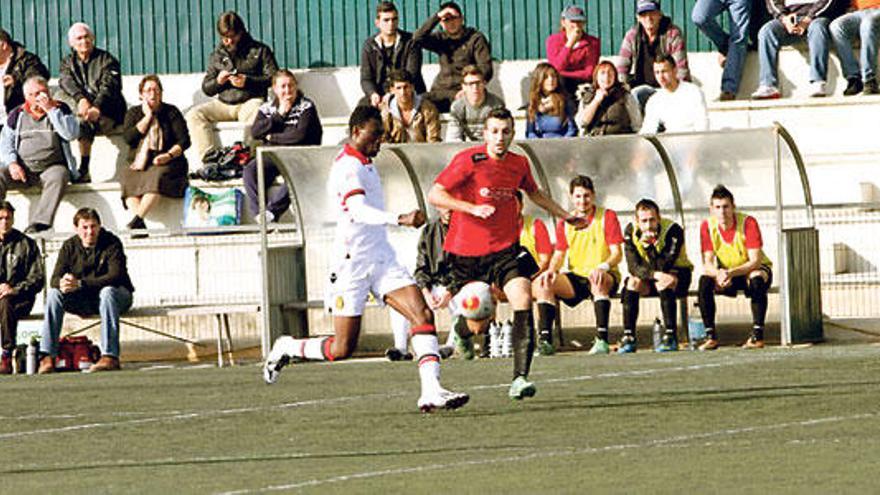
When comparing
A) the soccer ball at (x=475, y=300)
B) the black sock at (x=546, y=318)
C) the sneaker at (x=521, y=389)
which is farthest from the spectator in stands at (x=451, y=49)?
the sneaker at (x=521, y=389)

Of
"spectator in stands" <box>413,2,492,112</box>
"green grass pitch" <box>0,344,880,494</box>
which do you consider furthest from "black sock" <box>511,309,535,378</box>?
"spectator in stands" <box>413,2,492,112</box>

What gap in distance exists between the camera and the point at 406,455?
11.6 m

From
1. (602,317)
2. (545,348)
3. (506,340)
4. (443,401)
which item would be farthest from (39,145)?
(443,401)

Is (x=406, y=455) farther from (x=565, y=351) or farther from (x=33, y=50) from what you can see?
(x=33, y=50)

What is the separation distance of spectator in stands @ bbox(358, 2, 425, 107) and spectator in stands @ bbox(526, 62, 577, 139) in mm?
1822

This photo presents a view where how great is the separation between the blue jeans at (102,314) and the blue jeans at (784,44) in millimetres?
7325

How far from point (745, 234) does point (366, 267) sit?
6676 mm

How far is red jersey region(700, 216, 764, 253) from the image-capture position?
20.5 metres

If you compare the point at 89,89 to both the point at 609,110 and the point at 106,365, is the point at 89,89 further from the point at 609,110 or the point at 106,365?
the point at 609,110

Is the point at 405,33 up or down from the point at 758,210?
up

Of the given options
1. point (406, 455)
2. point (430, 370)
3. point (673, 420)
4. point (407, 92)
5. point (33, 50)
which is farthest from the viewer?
point (33, 50)

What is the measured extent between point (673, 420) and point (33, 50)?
15.9 metres

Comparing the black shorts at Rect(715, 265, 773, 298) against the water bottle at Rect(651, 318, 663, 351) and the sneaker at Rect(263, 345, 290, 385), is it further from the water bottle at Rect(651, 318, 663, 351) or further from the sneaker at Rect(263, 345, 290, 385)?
A: the sneaker at Rect(263, 345, 290, 385)

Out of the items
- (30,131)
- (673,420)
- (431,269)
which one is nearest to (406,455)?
(673,420)
